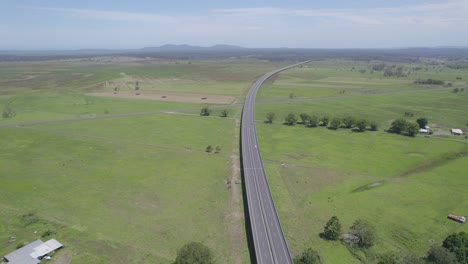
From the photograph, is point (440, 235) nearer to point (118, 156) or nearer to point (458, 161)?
point (458, 161)

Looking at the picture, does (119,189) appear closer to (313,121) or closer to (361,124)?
(313,121)

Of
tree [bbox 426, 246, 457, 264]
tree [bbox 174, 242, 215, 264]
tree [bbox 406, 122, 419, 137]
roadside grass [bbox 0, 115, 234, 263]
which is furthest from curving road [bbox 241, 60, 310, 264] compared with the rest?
Answer: tree [bbox 406, 122, 419, 137]

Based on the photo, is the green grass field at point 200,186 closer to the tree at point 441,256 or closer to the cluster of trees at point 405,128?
the cluster of trees at point 405,128

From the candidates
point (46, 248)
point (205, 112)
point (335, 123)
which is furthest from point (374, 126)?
point (46, 248)

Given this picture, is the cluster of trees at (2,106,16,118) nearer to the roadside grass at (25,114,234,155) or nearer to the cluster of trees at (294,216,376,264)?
the roadside grass at (25,114,234,155)

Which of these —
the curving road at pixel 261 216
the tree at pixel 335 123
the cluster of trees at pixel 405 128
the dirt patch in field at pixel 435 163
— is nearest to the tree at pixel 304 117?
the tree at pixel 335 123

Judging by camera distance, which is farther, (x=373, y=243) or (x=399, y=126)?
(x=399, y=126)

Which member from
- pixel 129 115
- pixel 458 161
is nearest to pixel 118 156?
pixel 129 115
